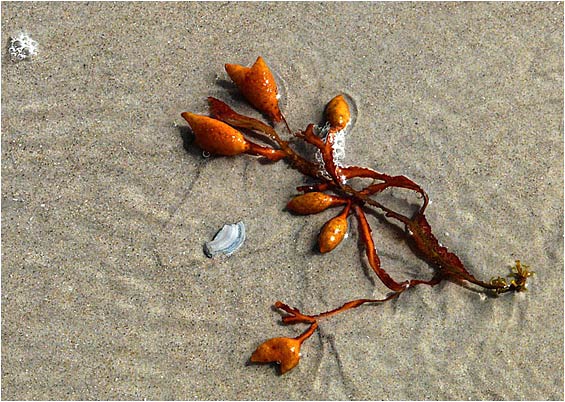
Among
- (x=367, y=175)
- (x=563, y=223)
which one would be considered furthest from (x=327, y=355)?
(x=563, y=223)

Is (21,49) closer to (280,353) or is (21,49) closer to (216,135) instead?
(216,135)

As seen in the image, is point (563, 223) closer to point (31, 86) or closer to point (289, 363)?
point (289, 363)

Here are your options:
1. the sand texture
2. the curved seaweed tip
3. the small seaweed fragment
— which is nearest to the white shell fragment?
the sand texture

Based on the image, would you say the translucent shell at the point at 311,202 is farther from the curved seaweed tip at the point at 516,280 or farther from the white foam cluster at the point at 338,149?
the curved seaweed tip at the point at 516,280

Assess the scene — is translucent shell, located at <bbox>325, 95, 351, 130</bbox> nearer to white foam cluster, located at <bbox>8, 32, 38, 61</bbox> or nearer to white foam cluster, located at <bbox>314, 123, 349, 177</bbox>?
white foam cluster, located at <bbox>314, 123, 349, 177</bbox>

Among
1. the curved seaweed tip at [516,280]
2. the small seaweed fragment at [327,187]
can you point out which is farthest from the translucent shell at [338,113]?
the curved seaweed tip at [516,280]

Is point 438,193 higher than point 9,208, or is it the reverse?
point 438,193
